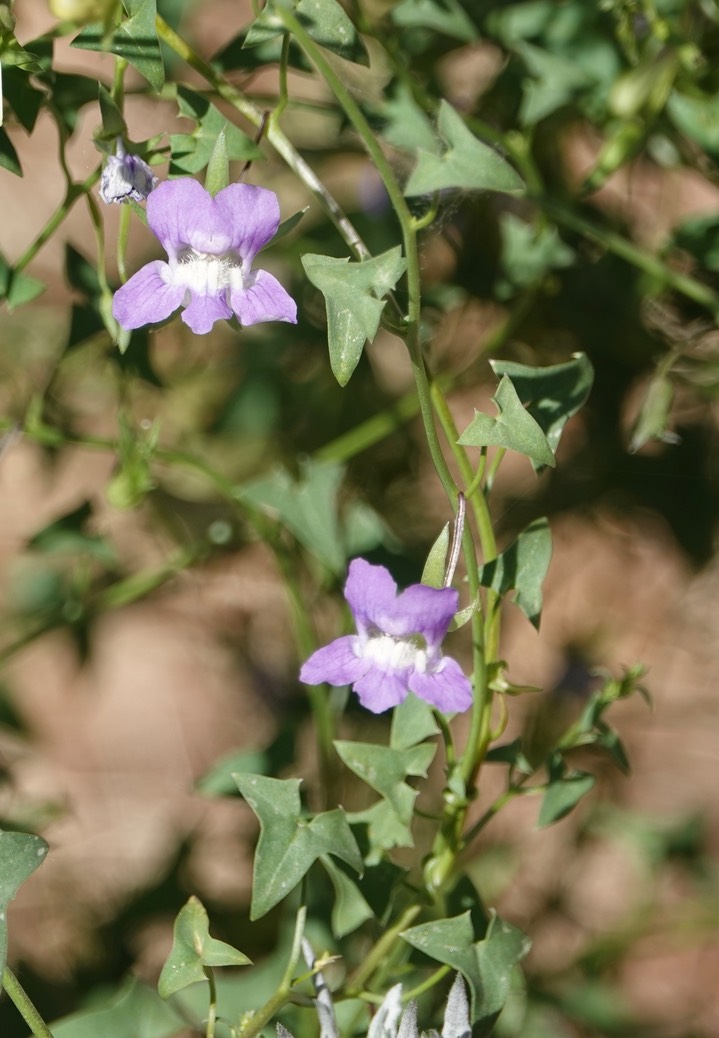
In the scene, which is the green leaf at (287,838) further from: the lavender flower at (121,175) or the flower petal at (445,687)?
the lavender flower at (121,175)

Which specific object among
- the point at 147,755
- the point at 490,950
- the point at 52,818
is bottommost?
the point at 147,755

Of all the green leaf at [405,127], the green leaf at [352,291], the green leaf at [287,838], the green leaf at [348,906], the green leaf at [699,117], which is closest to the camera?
the green leaf at [352,291]

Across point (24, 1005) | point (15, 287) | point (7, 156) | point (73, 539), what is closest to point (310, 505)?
point (73, 539)

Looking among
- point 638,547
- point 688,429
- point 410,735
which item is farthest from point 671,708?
point 410,735

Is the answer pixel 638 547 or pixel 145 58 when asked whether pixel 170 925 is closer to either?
pixel 638 547

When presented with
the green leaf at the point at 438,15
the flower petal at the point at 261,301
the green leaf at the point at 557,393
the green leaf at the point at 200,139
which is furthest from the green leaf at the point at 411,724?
the green leaf at the point at 438,15

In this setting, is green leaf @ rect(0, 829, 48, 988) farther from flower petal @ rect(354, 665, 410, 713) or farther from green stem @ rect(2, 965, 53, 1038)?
flower petal @ rect(354, 665, 410, 713)
